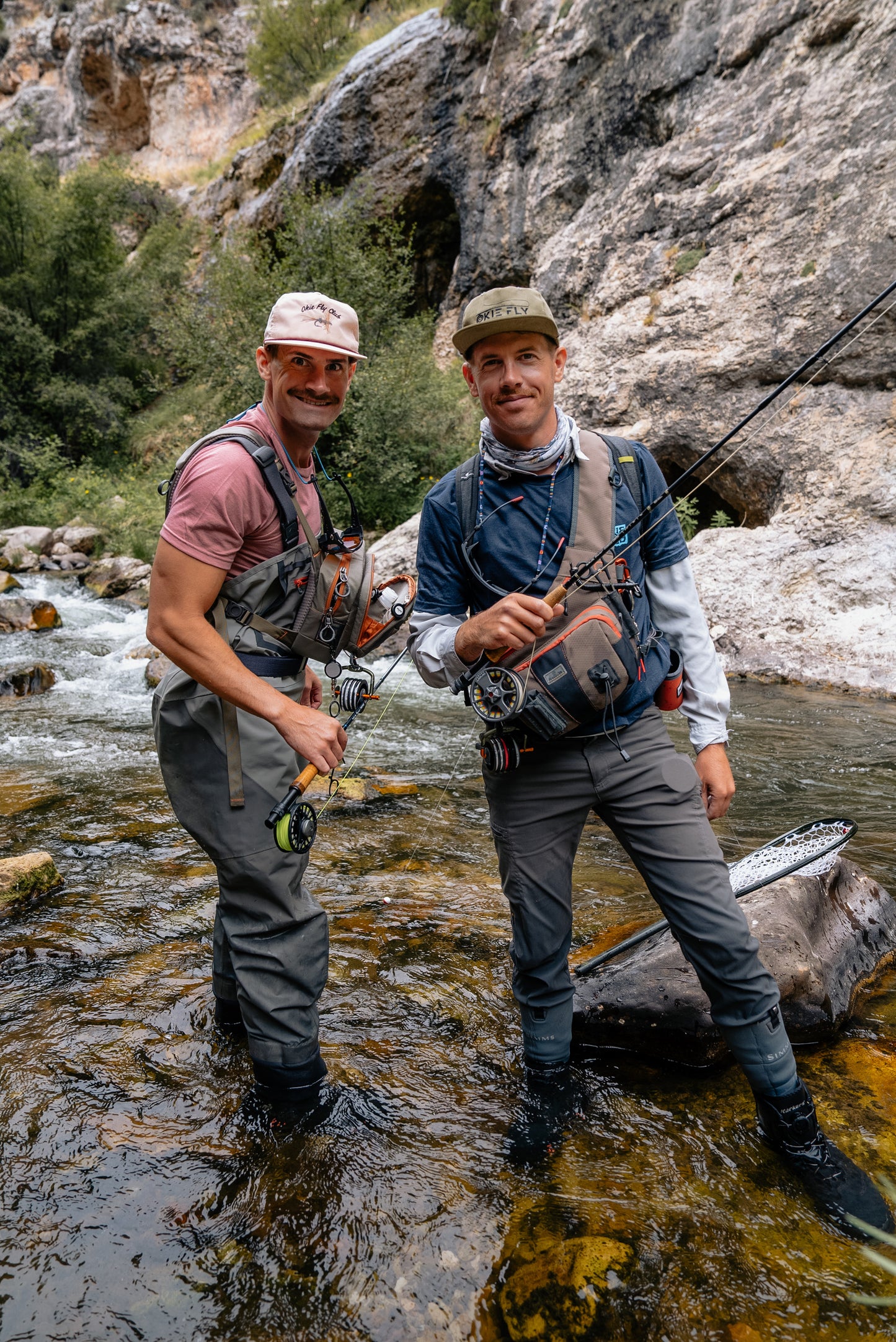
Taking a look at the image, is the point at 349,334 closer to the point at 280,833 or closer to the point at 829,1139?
the point at 280,833

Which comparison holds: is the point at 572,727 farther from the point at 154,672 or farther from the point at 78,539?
the point at 78,539

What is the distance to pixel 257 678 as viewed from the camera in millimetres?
2381

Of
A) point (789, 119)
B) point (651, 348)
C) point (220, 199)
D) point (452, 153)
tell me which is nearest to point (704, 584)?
point (651, 348)

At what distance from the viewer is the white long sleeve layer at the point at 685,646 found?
105 inches

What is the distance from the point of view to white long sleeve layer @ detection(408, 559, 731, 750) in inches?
105

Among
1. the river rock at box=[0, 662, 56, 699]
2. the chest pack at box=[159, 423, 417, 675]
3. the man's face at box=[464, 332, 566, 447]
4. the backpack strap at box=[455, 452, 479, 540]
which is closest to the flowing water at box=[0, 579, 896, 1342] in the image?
the chest pack at box=[159, 423, 417, 675]

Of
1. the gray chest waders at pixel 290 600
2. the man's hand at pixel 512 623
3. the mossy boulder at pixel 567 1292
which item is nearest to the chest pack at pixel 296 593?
the gray chest waders at pixel 290 600

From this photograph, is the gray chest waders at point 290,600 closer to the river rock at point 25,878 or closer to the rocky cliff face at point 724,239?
the river rock at point 25,878

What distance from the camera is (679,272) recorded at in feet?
48.4

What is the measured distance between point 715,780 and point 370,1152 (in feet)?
5.34

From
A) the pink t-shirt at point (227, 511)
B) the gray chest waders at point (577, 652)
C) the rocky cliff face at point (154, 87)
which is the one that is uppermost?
the rocky cliff face at point (154, 87)

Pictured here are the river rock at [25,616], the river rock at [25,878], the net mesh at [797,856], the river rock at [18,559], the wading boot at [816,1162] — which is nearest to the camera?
the wading boot at [816,1162]

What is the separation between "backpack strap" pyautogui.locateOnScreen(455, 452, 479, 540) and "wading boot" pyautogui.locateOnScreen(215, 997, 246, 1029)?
1.99 m

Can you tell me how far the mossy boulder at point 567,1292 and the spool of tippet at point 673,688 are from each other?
153 cm
